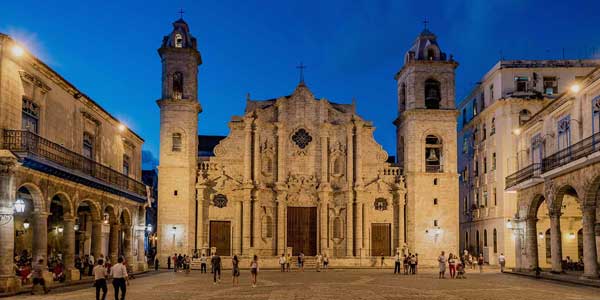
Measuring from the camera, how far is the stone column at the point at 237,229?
5078 centimetres

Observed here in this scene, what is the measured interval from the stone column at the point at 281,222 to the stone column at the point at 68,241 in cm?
2200

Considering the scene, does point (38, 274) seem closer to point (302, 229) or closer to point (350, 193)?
point (302, 229)

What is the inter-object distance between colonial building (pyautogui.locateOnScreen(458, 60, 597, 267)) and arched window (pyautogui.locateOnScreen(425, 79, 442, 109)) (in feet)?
12.8

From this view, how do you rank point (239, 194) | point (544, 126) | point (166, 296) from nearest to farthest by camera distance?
point (166, 296) < point (544, 126) < point (239, 194)

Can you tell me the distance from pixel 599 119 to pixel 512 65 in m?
21.5

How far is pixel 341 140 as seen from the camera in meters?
53.2

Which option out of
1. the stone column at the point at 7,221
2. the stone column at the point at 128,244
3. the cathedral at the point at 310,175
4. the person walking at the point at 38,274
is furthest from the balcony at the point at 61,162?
the cathedral at the point at 310,175

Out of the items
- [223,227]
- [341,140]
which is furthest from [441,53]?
[223,227]

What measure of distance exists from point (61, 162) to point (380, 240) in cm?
2958

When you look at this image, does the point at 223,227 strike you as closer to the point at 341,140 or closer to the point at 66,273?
the point at 341,140

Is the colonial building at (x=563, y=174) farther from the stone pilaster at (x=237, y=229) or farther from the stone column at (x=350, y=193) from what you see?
the stone pilaster at (x=237, y=229)

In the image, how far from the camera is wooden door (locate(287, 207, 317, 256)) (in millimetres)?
52438

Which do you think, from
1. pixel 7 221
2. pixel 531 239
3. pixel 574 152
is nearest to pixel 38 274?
pixel 7 221

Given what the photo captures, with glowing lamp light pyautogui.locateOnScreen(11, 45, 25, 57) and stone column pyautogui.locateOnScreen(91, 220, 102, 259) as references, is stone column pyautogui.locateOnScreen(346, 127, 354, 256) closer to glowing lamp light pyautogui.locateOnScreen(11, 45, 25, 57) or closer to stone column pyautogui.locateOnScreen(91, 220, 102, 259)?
stone column pyautogui.locateOnScreen(91, 220, 102, 259)
